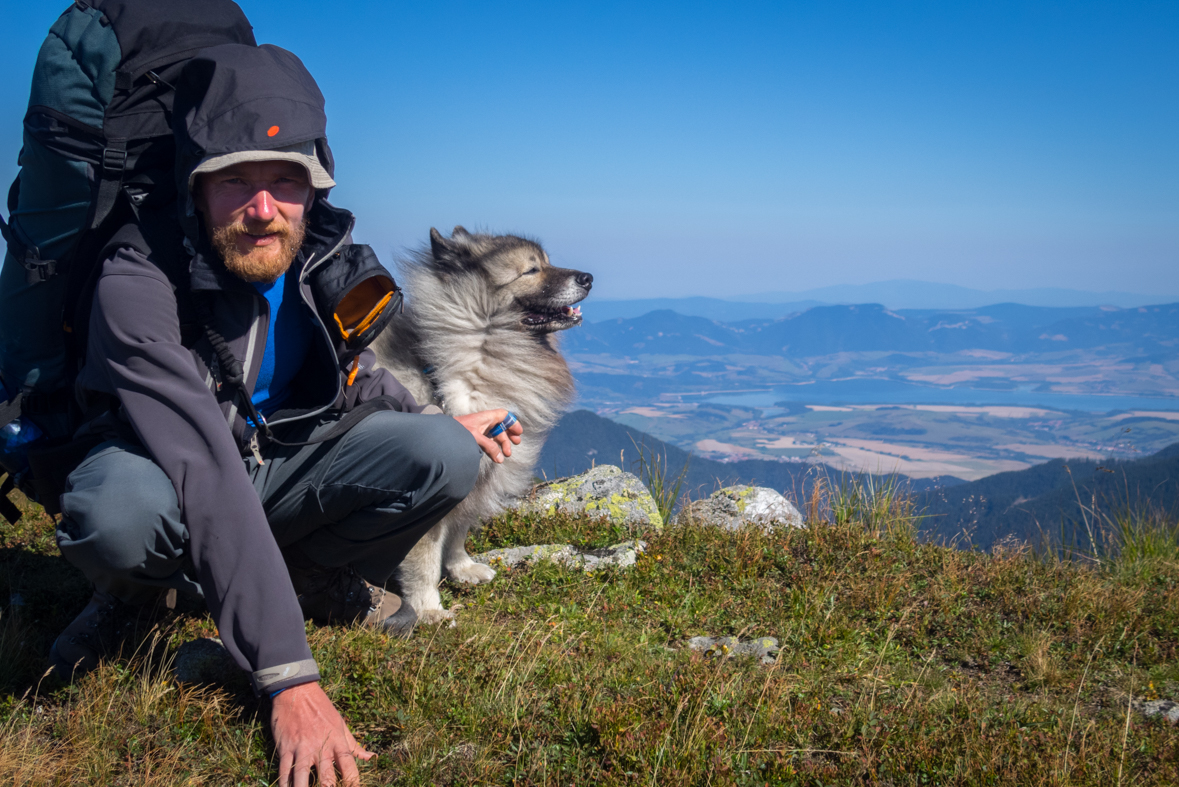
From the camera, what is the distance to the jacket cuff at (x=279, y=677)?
7.93 ft

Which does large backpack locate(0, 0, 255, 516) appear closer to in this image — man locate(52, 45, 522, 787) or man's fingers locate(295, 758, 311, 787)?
man locate(52, 45, 522, 787)

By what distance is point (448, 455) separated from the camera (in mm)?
3248

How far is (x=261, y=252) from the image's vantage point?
2953mm

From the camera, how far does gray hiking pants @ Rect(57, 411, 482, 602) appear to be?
276cm

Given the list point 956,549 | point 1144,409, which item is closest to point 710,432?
point 1144,409

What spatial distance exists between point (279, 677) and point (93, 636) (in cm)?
145

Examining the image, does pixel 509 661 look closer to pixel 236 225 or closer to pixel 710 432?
pixel 236 225

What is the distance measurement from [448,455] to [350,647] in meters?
0.96

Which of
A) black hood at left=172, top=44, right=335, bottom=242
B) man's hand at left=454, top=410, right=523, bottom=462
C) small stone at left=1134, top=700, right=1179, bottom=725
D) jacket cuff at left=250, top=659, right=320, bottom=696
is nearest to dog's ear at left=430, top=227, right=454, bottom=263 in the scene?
man's hand at left=454, top=410, right=523, bottom=462

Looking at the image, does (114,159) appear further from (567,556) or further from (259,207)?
(567,556)

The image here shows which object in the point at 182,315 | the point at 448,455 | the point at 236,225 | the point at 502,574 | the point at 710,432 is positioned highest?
the point at 236,225

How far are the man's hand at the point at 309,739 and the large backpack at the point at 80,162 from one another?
5.44 ft

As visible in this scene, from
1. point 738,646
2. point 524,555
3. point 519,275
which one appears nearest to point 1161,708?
point 738,646

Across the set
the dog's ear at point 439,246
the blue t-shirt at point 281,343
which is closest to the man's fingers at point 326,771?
the blue t-shirt at point 281,343
